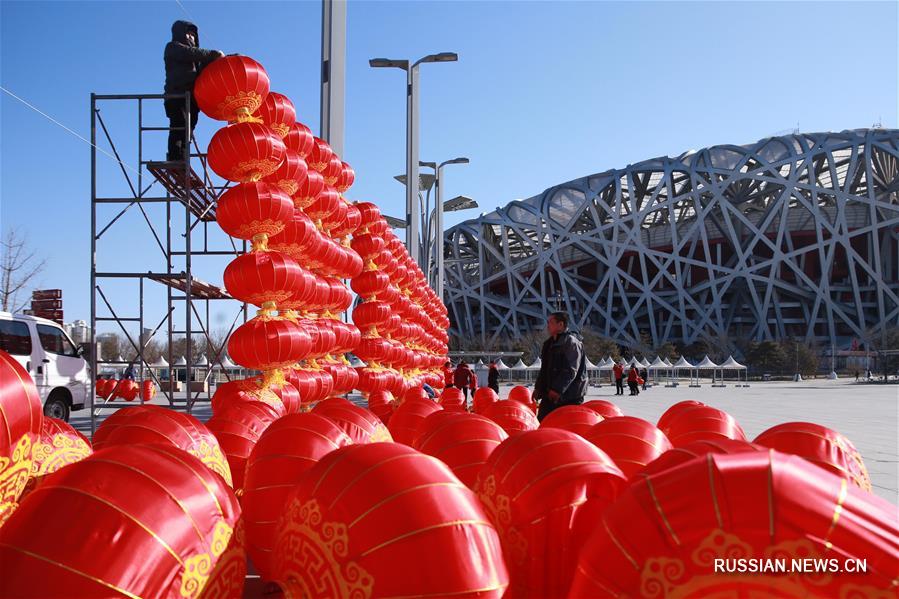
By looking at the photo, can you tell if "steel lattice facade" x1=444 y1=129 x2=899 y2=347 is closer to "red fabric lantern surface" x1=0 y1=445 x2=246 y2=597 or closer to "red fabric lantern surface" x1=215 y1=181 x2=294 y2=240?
"red fabric lantern surface" x1=215 y1=181 x2=294 y2=240

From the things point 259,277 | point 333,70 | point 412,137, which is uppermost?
point 412,137

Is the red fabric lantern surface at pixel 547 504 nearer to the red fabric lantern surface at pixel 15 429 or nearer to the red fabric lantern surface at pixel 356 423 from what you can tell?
the red fabric lantern surface at pixel 356 423

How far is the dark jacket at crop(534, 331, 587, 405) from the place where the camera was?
6.22 m

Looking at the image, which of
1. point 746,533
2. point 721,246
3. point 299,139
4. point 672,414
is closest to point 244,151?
point 299,139

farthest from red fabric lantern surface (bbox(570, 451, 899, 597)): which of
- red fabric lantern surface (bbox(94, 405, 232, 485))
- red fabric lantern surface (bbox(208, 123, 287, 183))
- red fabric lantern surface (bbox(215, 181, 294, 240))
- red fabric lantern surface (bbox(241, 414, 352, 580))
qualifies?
red fabric lantern surface (bbox(208, 123, 287, 183))

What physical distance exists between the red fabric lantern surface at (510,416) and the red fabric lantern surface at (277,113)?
3.81 meters

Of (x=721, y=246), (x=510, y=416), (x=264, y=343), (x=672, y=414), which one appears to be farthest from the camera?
(x=721, y=246)

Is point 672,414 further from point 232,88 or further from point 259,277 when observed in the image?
point 232,88

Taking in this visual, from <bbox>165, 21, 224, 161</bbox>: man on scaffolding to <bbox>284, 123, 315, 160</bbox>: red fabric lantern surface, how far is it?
4.10 feet

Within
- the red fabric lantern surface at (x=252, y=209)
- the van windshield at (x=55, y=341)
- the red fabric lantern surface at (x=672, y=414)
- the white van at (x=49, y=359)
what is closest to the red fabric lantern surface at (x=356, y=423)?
the red fabric lantern surface at (x=672, y=414)

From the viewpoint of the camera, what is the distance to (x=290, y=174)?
7.30 metres

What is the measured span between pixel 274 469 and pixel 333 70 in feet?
26.1

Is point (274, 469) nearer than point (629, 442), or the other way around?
point (274, 469)

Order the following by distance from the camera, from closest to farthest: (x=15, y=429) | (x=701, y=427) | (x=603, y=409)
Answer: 1. (x=15, y=429)
2. (x=701, y=427)
3. (x=603, y=409)
